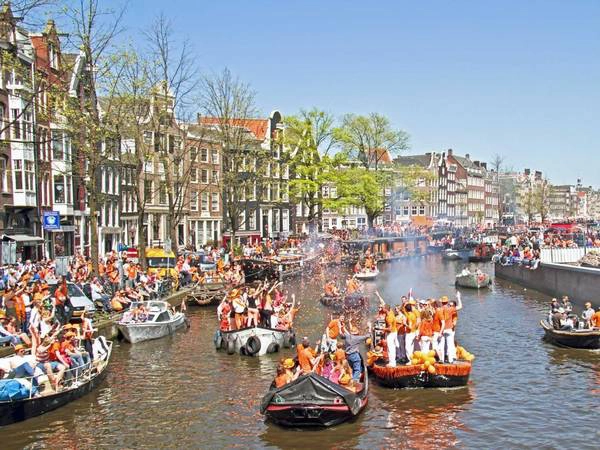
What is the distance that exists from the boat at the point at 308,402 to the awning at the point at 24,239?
29.7 metres

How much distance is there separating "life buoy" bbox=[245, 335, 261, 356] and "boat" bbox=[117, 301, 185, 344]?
5.36 meters

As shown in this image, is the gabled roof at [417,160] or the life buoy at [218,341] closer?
the life buoy at [218,341]

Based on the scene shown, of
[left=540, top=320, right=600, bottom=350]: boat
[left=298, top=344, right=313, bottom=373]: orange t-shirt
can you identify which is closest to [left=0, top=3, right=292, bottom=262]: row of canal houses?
[left=298, top=344, right=313, bottom=373]: orange t-shirt

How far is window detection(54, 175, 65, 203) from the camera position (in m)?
51.8

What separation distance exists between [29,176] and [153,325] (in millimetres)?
21094

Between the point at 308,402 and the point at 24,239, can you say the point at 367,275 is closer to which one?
the point at 24,239

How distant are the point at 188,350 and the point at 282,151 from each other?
58.8 metres

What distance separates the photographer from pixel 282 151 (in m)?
86.5

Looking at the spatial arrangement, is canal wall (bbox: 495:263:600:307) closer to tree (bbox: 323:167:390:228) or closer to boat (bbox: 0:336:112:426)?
tree (bbox: 323:167:390:228)

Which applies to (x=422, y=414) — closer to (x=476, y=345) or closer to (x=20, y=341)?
(x=476, y=345)

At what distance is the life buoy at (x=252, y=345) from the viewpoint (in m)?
28.0

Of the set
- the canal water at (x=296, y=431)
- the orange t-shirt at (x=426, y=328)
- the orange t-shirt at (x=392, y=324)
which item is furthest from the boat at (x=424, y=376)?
the orange t-shirt at (x=392, y=324)

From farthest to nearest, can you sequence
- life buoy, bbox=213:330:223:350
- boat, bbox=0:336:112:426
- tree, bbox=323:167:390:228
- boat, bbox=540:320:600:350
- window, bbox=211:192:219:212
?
tree, bbox=323:167:390:228, window, bbox=211:192:219:212, life buoy, bbox=213:330:223:350, boat, bbox=540:320:600:350, boat, bbox=0:336:112:426

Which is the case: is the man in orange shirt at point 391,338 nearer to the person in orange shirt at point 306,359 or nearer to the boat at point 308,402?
the person in orange shirt at point 306,359
